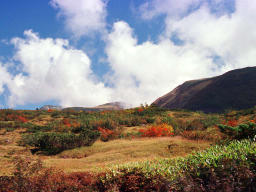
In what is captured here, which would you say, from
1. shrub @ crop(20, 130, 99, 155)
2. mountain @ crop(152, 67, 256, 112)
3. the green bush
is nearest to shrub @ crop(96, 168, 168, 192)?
the green bush

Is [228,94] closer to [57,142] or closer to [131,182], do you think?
[57,142]

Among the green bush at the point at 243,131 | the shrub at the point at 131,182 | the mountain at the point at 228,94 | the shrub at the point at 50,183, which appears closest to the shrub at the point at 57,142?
Result: the shrub at the point at 50,183

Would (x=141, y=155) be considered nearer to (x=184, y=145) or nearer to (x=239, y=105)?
(x=184, y=145)

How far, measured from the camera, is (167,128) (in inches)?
525

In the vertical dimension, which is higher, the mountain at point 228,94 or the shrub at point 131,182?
the mountain at point 228,94

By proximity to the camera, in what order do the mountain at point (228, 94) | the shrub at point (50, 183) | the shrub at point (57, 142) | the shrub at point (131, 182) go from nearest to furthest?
the shrub at point (131, 182)
the shrub at point (50, 183)
the shrub at point (57, 142)
the mountain at point (228, 94)

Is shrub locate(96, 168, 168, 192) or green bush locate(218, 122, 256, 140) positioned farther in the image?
green bush locate(218, 122, 256, 140)

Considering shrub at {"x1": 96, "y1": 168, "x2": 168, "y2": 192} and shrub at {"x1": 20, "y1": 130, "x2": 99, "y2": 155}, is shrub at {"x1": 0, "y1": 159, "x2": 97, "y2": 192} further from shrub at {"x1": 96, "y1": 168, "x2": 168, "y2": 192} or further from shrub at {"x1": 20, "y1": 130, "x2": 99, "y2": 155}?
shrub at {"x1": 20, "y1": 130, "x2": 99, "y2": 155}

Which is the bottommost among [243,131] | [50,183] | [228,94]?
[50,183]

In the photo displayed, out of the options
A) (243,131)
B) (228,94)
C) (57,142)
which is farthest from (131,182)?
(228,94)

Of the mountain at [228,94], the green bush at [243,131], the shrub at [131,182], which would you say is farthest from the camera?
the mountain at [228,94]

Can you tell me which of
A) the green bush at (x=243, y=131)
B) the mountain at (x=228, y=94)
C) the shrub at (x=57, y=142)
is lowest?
the shrub at (x=57, y=142)

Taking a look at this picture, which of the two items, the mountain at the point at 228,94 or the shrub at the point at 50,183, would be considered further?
the mountain at the point at 228,94

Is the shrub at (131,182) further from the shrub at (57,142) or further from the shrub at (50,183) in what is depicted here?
the shrub at (57,142)
